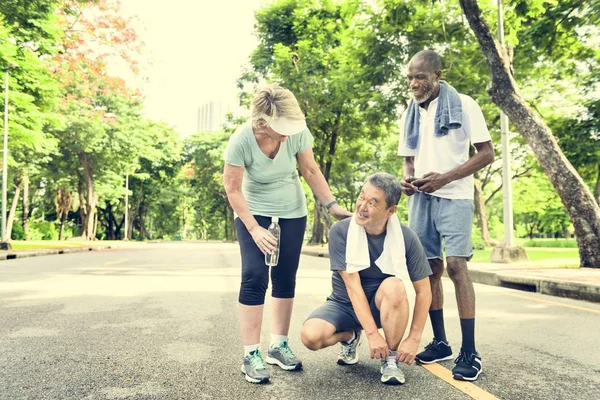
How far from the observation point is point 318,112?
78.1 feet

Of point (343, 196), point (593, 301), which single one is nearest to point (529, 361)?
point (593, 301)

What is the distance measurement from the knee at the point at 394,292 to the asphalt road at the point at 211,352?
502 millimetres

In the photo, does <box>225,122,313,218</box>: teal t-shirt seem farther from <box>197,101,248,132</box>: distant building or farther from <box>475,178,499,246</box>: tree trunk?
<box>197,101,248,132</box>: distant building

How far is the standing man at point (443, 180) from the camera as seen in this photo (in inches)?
145

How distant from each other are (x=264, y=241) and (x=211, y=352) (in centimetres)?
138

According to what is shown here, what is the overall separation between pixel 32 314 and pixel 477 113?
5048mm

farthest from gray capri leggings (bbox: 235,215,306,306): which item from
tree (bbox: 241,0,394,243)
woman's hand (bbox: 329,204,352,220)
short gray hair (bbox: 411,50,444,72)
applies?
tree (bbox: 241,0,394,243)

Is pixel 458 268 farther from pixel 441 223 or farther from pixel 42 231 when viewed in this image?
pixel 42 231

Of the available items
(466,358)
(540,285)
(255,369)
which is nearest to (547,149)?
(540,285)

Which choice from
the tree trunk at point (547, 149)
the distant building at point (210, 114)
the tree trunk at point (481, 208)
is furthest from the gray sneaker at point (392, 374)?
the distant building at point (210, 114)

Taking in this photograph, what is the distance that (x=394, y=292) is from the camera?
11.0 feet

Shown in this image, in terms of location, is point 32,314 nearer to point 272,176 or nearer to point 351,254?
point 272,176

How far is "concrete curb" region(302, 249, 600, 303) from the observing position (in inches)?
306

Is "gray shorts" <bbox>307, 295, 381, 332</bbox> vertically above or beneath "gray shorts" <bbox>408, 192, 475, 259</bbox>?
beneath
